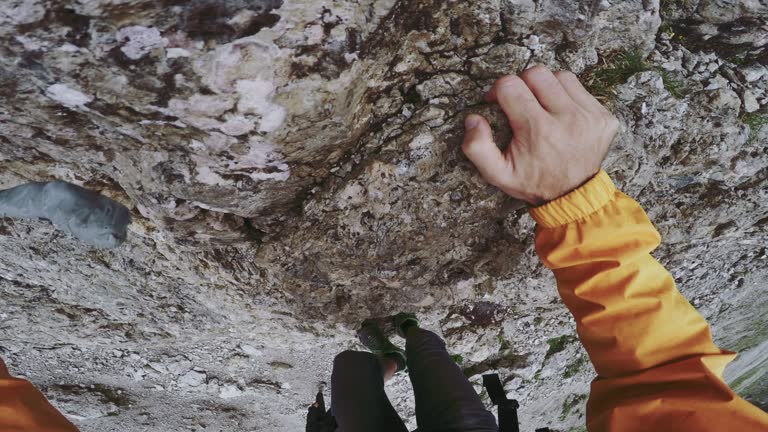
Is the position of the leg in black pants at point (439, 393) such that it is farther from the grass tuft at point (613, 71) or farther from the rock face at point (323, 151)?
the grass tuft at point (613, 71)

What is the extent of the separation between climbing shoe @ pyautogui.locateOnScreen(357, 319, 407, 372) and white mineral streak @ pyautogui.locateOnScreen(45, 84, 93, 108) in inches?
83.7

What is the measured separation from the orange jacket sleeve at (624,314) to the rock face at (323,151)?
444 millimetres

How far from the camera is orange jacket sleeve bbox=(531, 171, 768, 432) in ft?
5.25

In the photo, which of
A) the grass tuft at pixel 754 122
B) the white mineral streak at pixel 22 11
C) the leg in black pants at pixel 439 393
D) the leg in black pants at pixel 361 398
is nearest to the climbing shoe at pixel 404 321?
the leg in black pants at pixel 439 393

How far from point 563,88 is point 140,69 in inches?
57.7

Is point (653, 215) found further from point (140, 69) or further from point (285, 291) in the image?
point (140, 69)

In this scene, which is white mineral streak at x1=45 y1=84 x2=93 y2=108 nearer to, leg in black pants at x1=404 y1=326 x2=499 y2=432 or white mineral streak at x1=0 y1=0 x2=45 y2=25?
white mineral streak at x1=0 y1=0 x2=45 y2=25

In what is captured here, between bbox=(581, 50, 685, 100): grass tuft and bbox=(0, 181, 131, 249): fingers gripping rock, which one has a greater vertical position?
bbox=(581, 50, 685, 100): grass tuft

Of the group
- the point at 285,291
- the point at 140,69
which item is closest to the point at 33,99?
the point at 140,69

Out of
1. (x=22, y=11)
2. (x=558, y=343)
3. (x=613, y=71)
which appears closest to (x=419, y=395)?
(x=613, y=71)

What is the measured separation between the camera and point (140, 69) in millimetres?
1408

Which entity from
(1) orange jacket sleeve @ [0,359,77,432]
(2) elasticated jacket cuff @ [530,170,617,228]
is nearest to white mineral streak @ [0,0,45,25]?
(1) orange jacket sleeve @ [0,359,77,432]

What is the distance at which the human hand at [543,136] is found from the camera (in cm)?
174

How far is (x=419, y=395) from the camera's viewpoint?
2.79 metres
